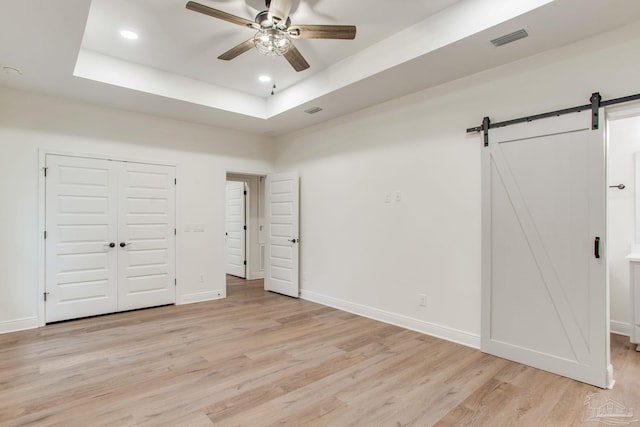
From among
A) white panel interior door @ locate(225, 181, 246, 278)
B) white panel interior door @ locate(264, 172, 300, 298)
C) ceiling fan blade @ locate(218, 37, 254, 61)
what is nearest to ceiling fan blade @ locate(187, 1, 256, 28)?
ceiling fan blade @ locate(218, 37, 254, 61)

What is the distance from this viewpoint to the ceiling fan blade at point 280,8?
258 centimetres

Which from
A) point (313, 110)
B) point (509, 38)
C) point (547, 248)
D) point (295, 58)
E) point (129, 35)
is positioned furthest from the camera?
point (313, 110)

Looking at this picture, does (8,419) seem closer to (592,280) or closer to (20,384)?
(20,384)

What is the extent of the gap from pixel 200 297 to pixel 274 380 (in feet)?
10.1

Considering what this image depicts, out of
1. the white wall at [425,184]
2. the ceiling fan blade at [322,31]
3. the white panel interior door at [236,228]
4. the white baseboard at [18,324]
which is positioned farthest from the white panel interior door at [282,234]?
the white baseboard at [18,324]

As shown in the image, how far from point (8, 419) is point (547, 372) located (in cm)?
409

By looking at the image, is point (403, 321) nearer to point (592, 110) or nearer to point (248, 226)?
point (592, 110)

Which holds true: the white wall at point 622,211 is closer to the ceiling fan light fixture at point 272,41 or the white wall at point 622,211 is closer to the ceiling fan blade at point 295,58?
the ceiling fan blade at point 295,58

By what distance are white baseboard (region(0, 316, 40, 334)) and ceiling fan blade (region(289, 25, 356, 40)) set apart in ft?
14.8

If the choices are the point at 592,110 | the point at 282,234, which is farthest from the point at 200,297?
the point at 592,110

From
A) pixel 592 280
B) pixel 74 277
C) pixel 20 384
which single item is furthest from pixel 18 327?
pixel 592 280

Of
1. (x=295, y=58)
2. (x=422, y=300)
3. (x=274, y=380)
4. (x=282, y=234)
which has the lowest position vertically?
(x=274, y=380)

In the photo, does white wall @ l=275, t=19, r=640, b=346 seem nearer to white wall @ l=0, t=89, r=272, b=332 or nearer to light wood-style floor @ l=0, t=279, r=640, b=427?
light wood-style floor @ l=0, t=279, r=640, b=427

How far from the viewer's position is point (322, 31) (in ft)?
9.12
